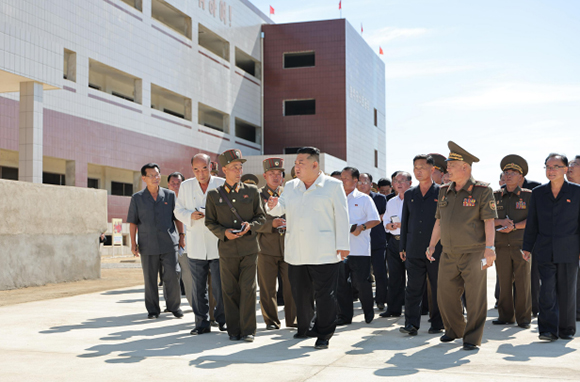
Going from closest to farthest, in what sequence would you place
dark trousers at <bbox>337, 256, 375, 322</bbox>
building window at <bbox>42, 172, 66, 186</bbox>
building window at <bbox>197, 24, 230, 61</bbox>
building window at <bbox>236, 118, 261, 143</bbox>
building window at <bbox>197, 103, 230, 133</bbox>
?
dark trousers at <bbox>337, 256, 375, 322</bbox>, building window at <bbox>42, 172, 66, 186</bbox>, building window at <bbox>197, 24, 230, 61</bbox>, building window at <bbox>197, 103, 230, 133</bbox>, building window at <bbox>236, 118, 261, 143</bbox>

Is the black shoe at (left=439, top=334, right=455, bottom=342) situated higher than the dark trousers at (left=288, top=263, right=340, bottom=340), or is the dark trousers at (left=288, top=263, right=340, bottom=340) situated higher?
the dark trousers at (left=288, top=263, right=340, bottom=340)

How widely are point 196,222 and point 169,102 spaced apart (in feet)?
101

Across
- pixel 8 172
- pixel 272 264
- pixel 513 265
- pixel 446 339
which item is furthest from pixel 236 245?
pixel 8 172

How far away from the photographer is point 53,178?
94.2ft

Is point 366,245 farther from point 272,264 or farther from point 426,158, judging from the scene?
point 426,158

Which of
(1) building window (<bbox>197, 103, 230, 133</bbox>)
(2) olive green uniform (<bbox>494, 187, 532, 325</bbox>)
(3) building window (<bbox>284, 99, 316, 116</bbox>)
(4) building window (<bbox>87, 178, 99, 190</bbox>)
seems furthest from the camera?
(3) building window (<bbox>284, 99, 316, 116</bbox>)

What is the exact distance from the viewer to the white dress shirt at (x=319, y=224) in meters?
6.34

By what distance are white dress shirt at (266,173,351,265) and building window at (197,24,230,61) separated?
32312 millimetres

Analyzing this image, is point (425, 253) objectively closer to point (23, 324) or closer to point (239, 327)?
point (239, 327)

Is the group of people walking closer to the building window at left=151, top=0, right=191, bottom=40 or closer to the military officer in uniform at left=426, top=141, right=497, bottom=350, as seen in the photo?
the military officer in uniform at left=426, top=141, right=497, bottom=350

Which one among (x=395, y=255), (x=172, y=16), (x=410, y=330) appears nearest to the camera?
(x=410, y=330)

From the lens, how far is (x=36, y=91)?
16125 mm

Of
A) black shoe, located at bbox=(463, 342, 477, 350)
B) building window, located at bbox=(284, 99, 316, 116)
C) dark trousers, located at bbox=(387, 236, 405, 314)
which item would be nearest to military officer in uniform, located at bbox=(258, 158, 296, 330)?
dark trousers, located at bbox=(387, 236, 405, 314)

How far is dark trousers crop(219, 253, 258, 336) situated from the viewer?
665 cm
